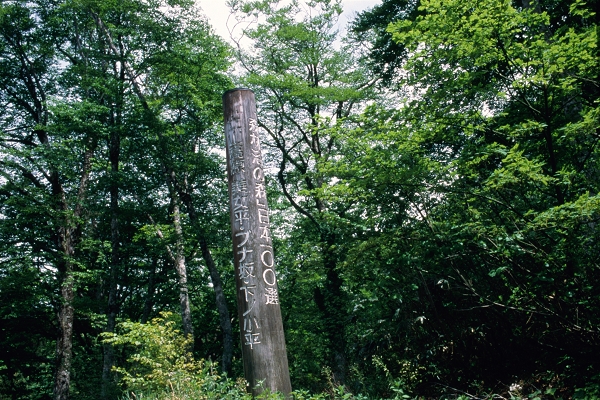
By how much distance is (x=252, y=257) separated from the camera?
5.16 m

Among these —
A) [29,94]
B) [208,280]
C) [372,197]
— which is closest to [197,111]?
[29,94]

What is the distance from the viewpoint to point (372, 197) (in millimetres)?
6410

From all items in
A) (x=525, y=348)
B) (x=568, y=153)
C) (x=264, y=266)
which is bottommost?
(x=525, y=348)

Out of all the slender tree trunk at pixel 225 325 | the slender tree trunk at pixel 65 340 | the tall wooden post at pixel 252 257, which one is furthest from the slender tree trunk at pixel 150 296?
the tall wooden post at pixel 252 257

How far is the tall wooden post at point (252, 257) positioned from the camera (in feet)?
15.8

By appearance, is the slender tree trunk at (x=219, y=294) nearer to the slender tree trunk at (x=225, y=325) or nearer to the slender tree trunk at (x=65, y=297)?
the slender tree trunk at (x=225, y=325)

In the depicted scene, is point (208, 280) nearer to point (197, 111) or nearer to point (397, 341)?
point (197, 111)

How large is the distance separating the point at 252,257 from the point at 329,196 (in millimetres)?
1972

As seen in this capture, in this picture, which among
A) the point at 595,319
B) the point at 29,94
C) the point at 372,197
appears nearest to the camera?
the point at 595,319

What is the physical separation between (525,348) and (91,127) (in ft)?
37.5

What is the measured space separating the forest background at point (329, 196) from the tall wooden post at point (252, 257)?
0.45 meters

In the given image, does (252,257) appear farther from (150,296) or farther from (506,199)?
(150,296)

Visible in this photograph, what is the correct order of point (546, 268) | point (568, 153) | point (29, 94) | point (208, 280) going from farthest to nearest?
point (208, 280)
point (29, 94)
point (568, 153)
point (546, 268)

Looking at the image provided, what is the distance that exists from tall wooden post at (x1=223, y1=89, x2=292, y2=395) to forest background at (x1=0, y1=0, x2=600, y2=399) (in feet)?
1.48
